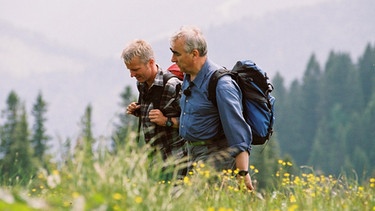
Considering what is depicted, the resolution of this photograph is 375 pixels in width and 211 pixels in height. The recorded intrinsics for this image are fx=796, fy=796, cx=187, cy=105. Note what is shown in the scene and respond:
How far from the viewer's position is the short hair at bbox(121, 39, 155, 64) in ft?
24.2

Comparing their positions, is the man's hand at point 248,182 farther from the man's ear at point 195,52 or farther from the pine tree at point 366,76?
the pine tree at point 366,76

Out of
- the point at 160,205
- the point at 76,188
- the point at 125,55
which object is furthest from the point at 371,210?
the point at 125,55

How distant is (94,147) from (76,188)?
536 mm

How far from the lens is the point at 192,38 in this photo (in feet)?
22.1

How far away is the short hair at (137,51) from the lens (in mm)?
7363

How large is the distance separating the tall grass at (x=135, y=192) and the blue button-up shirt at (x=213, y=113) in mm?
537

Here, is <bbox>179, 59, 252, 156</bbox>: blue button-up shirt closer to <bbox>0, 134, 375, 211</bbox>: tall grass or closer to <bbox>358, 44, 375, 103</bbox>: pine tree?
<bbox>0, 134, 375, 211</bbox>: tall grass

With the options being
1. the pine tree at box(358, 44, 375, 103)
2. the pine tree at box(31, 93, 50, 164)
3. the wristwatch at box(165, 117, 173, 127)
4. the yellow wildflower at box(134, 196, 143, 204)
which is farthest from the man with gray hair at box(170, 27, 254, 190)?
the pine tree at box(358, 44, 375, 103)

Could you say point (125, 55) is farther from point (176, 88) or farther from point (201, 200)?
point (201, 200)

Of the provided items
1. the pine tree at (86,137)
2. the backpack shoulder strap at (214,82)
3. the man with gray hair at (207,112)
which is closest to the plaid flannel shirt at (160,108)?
the man with gray hair at (207,112)

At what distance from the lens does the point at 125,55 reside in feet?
24.2

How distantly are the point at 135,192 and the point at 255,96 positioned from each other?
99.8 inches

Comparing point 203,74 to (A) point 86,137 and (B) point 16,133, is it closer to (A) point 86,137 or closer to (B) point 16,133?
(A) point 86,137

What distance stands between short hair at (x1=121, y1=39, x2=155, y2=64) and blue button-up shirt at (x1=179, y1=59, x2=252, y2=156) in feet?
1.67
